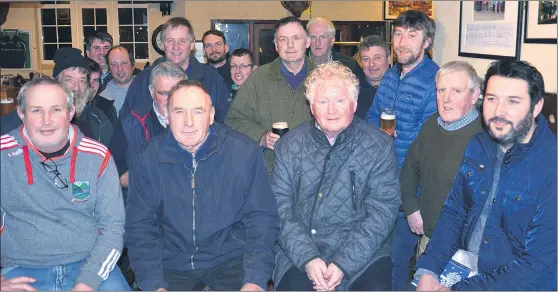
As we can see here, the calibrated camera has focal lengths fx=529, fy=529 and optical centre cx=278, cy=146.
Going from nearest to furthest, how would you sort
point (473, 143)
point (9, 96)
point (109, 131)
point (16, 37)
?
point (473, 143) → point (109, 131) → point (9, 96) → point (16, 37)

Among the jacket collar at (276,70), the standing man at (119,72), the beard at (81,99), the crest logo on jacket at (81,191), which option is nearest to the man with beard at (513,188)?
the jacket collar at (276,70)

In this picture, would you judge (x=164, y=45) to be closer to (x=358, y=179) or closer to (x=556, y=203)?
(x=358, y=179)

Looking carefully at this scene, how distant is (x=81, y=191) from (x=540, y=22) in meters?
2.37

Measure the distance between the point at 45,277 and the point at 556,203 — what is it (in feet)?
7.15

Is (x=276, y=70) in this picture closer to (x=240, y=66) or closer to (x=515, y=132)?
(x=240, y=66)

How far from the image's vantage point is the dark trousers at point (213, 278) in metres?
2.43

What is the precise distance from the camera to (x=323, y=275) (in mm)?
2355

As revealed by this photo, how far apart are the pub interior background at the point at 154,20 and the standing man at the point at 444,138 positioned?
669 centimetres

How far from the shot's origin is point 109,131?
124 inches

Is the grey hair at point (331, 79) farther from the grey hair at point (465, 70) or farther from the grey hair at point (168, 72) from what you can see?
the grey hair at point (168, 72)

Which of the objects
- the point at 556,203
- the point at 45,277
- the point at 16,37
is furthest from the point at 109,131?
the point at 16,37

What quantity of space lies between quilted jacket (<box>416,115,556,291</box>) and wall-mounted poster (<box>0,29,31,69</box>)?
10598mm

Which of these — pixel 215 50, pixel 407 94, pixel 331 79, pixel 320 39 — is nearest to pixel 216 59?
pixel 215 50

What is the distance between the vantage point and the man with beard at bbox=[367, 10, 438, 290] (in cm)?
297
